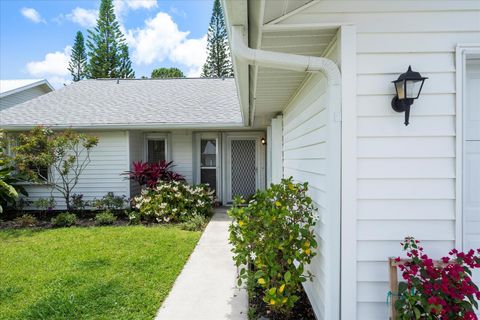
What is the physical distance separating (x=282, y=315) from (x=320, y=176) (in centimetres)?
141

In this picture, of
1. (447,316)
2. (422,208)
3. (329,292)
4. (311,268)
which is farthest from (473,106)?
(311,268)

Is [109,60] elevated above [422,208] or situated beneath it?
elevated above

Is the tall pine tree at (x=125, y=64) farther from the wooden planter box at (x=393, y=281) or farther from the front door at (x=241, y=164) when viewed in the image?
the wooden planter box at (x=393, y=281)

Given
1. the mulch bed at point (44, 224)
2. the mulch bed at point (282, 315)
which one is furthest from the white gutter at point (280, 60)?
the mulch bed at point (44, 224)

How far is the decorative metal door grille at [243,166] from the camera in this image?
31.1ft

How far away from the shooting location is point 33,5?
55.4ft

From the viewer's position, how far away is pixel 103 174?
27.6 ft

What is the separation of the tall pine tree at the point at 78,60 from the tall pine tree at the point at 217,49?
9801mm

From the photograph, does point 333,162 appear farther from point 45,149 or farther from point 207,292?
point 45,149

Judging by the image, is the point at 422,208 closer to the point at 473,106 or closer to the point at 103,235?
the point at 473,106

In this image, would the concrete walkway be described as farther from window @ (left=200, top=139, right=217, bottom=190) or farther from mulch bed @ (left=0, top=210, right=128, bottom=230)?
window @ (left=200, top=139, right=217, bottom=190)

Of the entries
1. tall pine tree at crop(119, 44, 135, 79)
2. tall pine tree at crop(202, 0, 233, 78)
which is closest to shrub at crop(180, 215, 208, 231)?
tall pine tree at crop(202, 0, 233, 78)

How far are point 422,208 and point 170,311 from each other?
254 cm

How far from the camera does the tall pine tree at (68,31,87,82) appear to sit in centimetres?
2314
